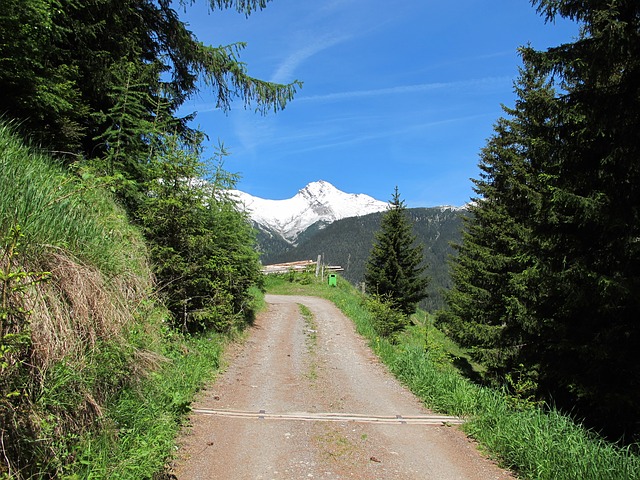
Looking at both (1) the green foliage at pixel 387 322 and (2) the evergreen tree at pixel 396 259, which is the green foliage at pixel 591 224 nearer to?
(1) the green foliage at pixel 387 322

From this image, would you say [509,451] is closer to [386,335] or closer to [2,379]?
[2,379]

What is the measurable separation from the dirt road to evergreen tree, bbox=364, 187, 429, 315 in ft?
51.2

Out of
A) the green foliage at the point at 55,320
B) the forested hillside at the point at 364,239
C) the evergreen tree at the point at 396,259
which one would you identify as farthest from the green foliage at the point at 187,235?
the forested hillside at the point at 364,239

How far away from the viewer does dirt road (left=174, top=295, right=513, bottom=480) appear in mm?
4184

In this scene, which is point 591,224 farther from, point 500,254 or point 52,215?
point 52,215

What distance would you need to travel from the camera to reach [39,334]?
2639mm

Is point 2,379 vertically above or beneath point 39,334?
beneath

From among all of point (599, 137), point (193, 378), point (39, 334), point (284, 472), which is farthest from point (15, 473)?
point (599, 137)

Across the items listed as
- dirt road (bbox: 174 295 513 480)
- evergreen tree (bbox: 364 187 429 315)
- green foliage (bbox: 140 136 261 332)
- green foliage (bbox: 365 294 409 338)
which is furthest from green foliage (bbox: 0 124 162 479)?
evergreen tree (bbox: 364 187 429 315)

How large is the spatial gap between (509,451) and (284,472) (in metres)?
2.53

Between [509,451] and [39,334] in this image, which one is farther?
[509,451]

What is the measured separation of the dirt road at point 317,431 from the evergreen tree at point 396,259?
1560cm

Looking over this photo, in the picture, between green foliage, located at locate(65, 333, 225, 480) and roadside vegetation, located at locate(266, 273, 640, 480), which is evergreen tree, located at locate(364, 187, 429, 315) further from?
green foliage, located at locate(65, 333, 225, 480)

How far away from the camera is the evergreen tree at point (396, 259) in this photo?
24406mm
